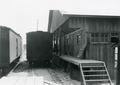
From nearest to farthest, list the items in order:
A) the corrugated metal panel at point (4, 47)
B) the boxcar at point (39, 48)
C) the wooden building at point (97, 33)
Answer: the wooden building at point (97, 33)
the corrugated metal panel at point (4, 47)
the boxcar at point (39, 48)

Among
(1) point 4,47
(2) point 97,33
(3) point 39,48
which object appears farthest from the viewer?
(3) point 39,48

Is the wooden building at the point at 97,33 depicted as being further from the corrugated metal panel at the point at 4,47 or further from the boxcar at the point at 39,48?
the boxcar at the point at 39,48

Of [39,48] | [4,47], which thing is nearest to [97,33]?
[4,47]

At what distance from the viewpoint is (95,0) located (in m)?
28.2

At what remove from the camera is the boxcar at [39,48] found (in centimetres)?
1870

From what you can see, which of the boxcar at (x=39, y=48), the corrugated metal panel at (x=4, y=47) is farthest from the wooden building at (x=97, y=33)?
the boxcar at (x=39, y=48)

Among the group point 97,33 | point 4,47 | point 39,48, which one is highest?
point 97,33

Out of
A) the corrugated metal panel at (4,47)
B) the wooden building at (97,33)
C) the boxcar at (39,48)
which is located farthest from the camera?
the boxcar at (39,48)

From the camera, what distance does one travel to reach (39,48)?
18781 millimetres

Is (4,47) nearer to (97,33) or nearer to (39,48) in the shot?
(39,48)

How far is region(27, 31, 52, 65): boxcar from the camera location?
1870cm

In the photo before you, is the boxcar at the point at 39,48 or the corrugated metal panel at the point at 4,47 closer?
the corrugated metal panel at the point at 4,47

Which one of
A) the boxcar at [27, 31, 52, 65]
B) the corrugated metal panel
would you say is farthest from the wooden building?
the boxcar at [27, 31, 52, 65]

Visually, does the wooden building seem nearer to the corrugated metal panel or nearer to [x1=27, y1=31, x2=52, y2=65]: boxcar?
the corrugated metal panel
